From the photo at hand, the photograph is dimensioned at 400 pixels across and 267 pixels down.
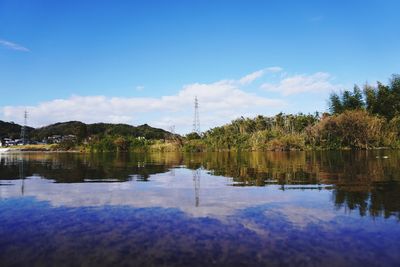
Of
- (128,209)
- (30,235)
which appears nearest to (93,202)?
(128,209)

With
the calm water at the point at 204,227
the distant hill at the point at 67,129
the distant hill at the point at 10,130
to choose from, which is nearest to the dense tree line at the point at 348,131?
the calm water at the point at 204,227

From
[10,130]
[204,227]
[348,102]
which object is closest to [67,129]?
[10,130]

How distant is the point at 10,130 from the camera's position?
541ft

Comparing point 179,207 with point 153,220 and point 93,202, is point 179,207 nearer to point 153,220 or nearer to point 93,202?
point 153,220

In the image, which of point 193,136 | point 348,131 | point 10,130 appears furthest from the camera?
point 10,130

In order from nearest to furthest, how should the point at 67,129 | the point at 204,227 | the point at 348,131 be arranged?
the point at 204,227, the point at 348,131, the point at 67,129

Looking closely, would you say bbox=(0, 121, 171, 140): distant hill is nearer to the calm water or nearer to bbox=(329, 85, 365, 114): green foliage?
bbox=(329, 85, 365, 114): green foliage

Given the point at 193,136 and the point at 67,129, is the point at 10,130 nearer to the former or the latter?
the point at 67,129

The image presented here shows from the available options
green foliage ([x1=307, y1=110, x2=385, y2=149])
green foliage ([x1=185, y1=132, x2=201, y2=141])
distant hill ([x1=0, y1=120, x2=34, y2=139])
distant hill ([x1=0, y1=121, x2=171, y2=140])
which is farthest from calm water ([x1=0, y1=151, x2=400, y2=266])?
distant hill ([x1=0, y1=120, x2=34, y2=139])

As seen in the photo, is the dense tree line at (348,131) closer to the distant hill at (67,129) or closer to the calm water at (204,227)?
the calm water at (204,227)

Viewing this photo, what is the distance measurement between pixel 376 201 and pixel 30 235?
7.79 meters

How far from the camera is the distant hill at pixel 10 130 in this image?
516 ft

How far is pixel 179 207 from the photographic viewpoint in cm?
848

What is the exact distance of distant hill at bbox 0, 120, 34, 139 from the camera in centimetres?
15725
